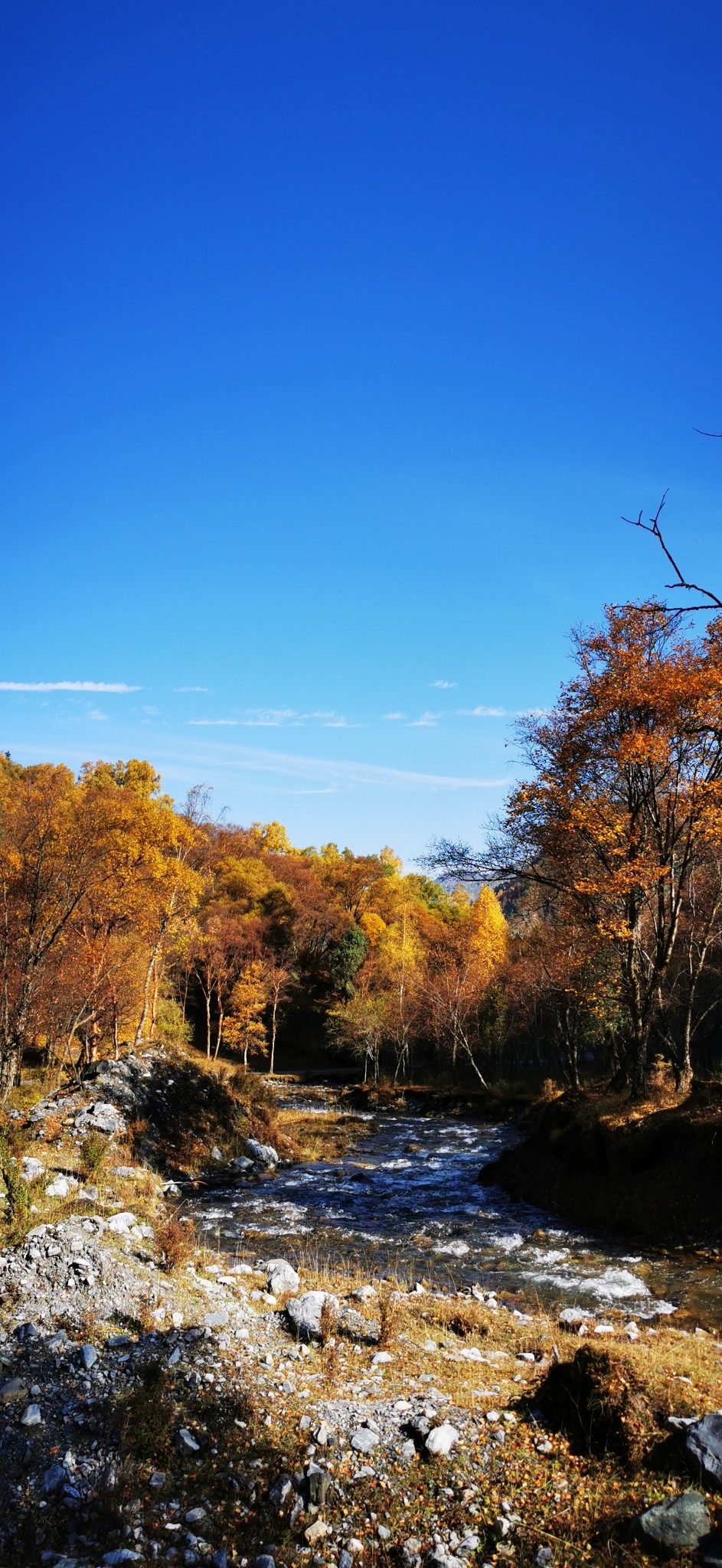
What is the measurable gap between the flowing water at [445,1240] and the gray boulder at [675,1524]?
6.29 metres

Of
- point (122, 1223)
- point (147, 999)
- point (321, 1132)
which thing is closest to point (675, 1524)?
point (122, 1223)

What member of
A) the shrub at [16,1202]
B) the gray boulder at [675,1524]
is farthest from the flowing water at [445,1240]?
the gray boulder at [675,1524]

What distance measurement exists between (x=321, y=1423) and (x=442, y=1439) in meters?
1.01

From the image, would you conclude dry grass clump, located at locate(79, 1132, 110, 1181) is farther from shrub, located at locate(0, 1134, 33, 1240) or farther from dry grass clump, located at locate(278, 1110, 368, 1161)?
dry grass clump, located at locate(278, 1110, 368, 1161)

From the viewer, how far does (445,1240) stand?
15.5 m

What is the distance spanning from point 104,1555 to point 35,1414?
5.38ft

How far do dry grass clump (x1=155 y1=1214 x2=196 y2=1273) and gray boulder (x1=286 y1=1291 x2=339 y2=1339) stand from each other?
1.92m

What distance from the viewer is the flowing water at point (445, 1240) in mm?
12070

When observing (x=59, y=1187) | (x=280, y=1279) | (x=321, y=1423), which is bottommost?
(x=280, y=1279)

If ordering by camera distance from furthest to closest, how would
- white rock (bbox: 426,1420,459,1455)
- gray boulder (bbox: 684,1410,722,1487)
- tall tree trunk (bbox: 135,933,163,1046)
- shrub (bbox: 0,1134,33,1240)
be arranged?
tall tree trunk (bbox: 135,933,163,1046)
shrub (bbox: 0,1134,33,1240)
white rock (bbox: 426,1420,459,1455)
gray boulder (bbox: 684,1410,722,1487)

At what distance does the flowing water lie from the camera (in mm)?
12070

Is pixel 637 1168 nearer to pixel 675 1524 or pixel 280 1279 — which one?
pixel 280 1279

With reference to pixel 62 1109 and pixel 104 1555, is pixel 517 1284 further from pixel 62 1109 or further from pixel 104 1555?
pixel 62 1109

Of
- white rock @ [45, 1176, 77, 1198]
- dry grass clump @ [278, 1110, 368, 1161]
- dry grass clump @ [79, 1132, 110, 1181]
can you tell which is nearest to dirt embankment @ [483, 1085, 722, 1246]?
dry grass clump @ [278, 1110, 368, 1161]
